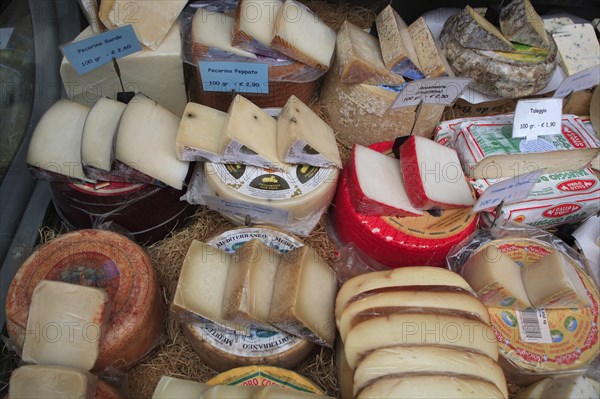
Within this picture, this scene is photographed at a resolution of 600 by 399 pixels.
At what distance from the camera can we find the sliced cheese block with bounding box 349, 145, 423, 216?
63.3 inches

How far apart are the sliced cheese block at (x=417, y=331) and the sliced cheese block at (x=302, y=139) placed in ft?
1.92

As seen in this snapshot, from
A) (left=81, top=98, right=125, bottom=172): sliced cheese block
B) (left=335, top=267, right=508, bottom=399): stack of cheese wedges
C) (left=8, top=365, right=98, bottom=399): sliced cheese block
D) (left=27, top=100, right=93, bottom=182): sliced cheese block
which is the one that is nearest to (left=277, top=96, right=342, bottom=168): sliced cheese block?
(left=335, top=267, right=508, bottom=399): stack of cheese wedges

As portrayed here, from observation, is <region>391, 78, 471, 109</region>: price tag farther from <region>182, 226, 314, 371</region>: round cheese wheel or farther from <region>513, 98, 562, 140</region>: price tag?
<region>182, 226, 314, 371</region>: round cheese wheel

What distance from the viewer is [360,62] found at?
179 centimetres

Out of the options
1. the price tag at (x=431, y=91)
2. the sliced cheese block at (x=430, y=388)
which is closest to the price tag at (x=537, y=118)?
the price tag at (x=431, y=91)

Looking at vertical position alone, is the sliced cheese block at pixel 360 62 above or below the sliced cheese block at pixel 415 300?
above

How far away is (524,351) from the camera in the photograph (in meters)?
1.45

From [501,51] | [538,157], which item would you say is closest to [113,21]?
[501,51]

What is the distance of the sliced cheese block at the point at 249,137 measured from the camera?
5.10 ft

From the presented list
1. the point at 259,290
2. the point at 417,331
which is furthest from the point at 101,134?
the point at 417,331

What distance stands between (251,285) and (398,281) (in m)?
0.43

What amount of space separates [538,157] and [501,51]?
1.55 feet

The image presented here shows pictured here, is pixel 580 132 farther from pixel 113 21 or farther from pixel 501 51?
pixel 113 21

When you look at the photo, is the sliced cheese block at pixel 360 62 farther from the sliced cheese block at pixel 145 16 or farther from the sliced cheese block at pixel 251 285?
the sliced cheese block at pixel 251 285
